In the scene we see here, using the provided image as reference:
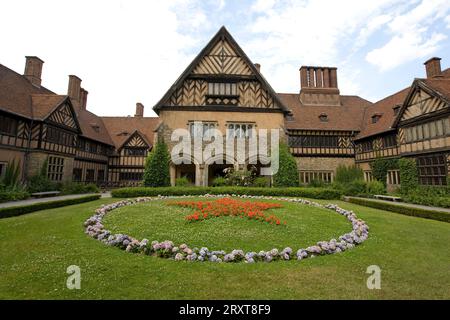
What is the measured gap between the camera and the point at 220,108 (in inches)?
762

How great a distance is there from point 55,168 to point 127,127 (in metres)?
12.8

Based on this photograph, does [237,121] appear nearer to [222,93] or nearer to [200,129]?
[222,93]

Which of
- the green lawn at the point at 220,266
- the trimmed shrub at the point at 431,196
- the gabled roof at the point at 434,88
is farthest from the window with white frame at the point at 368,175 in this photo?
the green lawn at the point at 220,266

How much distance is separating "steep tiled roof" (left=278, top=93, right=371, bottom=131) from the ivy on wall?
526 centimetres

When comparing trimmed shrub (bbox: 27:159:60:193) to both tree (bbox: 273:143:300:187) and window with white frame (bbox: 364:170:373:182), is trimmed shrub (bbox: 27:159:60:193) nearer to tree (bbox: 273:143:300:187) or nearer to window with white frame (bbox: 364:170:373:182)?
tree (bbox: 273:143:300:187)

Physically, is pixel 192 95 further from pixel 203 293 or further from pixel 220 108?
pixel 203 293

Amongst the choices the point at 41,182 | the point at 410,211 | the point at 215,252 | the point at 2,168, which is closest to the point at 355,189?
the point at 410,211

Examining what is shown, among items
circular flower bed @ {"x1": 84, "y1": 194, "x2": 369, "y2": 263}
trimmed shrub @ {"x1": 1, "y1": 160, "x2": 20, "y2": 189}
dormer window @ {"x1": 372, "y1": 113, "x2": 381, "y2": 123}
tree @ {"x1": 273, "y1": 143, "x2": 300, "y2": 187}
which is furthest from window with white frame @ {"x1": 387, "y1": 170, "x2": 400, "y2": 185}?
trimmed shrub @ {"x1": 1, "y1": 160, "x2": 20, "y2": 189}

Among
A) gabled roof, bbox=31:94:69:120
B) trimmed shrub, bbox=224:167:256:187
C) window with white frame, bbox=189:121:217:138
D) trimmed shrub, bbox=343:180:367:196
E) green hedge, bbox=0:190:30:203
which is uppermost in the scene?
gabled roof, bbox=31:94:69:120

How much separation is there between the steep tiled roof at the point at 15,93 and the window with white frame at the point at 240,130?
15.8 m

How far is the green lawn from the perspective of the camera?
355cm

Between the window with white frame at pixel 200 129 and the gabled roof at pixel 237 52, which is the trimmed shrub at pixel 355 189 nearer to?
the gabled roof at pixel 237 52

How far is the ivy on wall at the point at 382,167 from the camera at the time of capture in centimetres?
1898

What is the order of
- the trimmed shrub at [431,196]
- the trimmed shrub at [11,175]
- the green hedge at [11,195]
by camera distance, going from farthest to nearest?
the trimmed shrub at [11,175] < the green hedge at [11,195] < the trimmed shrub at [431,196]
